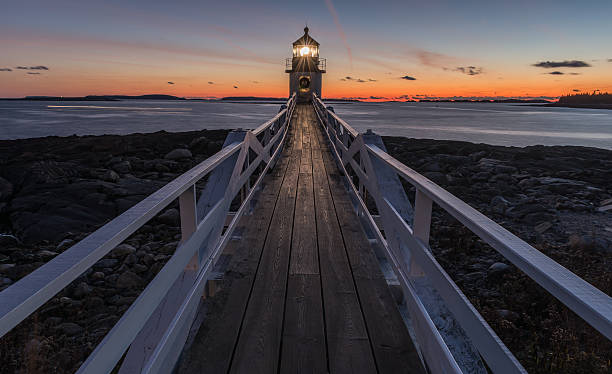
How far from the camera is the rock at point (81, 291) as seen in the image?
5621mm

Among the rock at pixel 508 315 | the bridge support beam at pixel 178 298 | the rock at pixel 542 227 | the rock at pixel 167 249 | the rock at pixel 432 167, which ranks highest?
the bridge support beam at pixel 178 298

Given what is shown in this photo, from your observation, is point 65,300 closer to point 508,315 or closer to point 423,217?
point 423,217

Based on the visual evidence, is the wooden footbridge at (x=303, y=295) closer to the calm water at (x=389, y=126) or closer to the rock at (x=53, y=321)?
the rock at (x=53, y=321)

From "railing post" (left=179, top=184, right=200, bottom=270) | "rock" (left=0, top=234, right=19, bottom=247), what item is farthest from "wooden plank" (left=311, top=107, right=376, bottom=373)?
"rock" (left=0, top=234, right=19, bottom=247)

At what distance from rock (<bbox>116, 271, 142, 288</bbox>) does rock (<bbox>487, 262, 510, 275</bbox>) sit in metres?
5.60

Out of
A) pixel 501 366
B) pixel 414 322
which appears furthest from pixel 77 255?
pixel 414 322

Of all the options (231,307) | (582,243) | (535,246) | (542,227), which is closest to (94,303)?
(231,307)

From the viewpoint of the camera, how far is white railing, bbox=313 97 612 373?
1.06 metres

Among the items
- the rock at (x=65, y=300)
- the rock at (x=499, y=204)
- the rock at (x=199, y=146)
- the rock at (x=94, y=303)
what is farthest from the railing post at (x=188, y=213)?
the rock at (x=199, y=146)

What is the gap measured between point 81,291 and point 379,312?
4.76 meters

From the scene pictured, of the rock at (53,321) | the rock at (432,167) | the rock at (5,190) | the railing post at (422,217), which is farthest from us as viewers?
the rock at (432,167)

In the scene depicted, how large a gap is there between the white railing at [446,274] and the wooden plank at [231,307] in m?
1.18

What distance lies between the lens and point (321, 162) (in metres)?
9.42

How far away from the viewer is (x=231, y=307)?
2.90 meters
